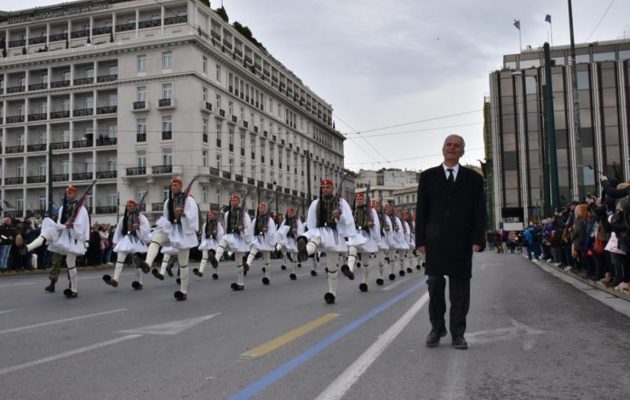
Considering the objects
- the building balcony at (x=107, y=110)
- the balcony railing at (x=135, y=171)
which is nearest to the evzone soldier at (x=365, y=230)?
the balcony railing at (x=135, y=171)

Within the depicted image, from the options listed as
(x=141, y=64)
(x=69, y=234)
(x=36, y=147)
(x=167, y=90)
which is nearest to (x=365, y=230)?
(x=69, y=234)

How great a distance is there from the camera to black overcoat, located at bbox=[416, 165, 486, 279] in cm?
640

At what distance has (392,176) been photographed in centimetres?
16375

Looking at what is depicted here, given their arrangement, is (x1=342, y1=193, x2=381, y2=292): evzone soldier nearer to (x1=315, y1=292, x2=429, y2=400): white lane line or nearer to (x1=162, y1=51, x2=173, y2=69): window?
(x1=315, y1=292, x2=429, y2=400): white lane line

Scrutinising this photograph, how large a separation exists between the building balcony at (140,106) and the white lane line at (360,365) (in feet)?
193

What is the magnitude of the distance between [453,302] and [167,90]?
6039cm

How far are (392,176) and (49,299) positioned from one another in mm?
154289

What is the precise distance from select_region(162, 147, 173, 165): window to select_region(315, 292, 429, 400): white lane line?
5620 centimetres

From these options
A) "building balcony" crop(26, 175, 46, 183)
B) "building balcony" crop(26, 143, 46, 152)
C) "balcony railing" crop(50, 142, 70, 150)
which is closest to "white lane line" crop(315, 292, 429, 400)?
"balcony railing" crop(50, 142, 70, 150)

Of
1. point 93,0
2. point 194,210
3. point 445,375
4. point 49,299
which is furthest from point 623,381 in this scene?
point 93,0

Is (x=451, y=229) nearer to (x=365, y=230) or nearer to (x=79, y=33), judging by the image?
(x=365, y=230)

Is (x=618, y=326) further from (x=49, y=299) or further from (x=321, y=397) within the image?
(x=49, y=299)

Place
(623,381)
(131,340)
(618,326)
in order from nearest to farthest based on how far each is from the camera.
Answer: (623,381) < (131,340) < (618,326)

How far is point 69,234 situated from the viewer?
1245cm
